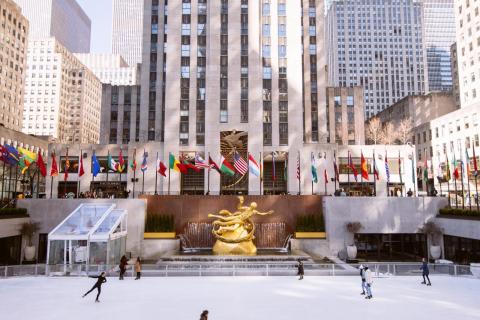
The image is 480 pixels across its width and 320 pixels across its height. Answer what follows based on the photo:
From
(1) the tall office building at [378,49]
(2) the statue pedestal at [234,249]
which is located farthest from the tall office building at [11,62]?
(1) the tall office building at [378,49]

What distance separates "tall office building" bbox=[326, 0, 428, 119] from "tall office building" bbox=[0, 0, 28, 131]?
105 metres

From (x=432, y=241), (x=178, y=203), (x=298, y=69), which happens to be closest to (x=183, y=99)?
(x=298, y=69)

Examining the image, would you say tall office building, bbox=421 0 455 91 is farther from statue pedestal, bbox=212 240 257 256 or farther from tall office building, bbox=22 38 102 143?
statue pedestal, bbox=212 240 257 256

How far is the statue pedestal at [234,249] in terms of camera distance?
3053 cm

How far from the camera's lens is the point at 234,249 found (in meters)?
30.6

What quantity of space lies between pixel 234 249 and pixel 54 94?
415 ft

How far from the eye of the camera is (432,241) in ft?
115

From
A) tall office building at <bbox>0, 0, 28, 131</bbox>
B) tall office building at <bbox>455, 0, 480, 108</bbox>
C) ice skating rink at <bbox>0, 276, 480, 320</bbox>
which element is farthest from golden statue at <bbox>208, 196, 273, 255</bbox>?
tall office building at <bbox>0, 0, 28, 131</bbox>

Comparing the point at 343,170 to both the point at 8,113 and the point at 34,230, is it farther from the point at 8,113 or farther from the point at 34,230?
the point at 8,113

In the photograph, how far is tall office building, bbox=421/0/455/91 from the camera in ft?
518

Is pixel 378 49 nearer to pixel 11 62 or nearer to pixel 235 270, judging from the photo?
pixel 11 62

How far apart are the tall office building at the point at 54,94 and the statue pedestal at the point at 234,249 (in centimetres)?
11461

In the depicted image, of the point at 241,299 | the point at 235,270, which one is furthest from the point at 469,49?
the point at 241,299

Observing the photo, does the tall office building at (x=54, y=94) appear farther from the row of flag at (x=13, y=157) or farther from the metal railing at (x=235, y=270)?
the metal railing at (x=235, y=270)
